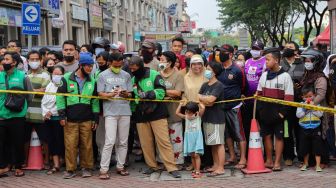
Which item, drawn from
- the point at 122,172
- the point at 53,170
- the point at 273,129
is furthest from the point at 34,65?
the point at 273,129

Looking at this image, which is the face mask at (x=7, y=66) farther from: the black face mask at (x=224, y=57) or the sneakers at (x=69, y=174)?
the black face mask at (x=224, y=57)

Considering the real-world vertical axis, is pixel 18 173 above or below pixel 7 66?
below

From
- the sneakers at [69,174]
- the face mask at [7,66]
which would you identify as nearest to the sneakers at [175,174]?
the sneakers at [69,174]

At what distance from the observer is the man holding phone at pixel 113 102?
7.81m

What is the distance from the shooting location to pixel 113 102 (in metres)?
7.85

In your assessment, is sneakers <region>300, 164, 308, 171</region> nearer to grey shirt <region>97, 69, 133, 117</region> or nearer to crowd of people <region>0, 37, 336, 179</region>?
crowd of people <region>0, 37, 336, 179</region>

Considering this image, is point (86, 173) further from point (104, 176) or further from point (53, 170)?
point (53, 170)

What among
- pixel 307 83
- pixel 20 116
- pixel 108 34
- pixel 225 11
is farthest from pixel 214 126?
pixel 225 11

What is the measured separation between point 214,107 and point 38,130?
116 inches

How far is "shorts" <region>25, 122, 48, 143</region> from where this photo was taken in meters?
8.49

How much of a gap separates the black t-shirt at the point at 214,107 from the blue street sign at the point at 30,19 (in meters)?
5.99

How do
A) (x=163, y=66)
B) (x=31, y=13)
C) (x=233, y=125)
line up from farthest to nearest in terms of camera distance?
(x=31, y=13), (x=233, y=125), (x=163, y=66)

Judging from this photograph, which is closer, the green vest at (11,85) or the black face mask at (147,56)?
the green vest at (11,85)

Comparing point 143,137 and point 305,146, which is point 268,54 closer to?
point 305,146
